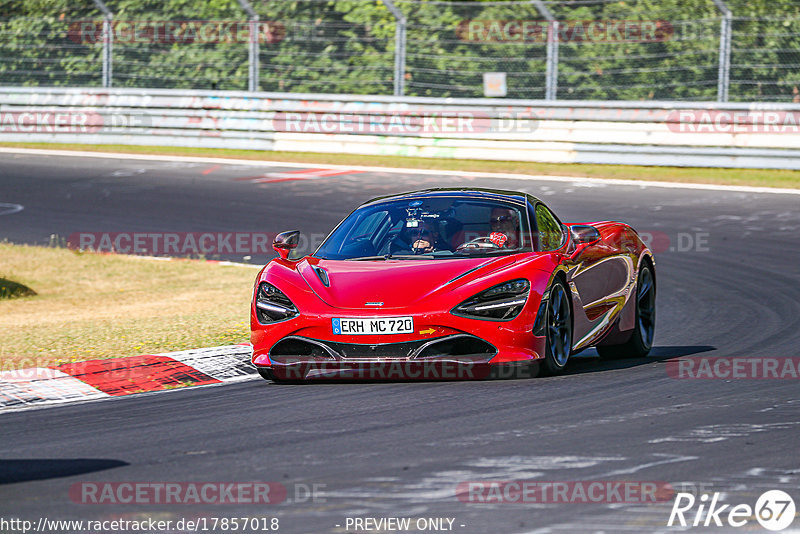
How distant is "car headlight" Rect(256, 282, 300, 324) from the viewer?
8.25m

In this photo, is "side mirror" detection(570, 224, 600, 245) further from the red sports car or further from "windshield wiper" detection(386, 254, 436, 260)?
"windshield wiper" detection(386, 254, 436, 260)

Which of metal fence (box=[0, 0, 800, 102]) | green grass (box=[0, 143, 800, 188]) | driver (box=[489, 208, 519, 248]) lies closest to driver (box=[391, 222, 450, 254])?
driver (box=[489, 208, 519, 248])

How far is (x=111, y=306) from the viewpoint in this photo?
44.3ft

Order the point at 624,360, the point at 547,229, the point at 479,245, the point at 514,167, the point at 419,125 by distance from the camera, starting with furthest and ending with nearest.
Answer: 1. the point at 419,125
2. the point at 514,167
3. the point at 624,360
4. the point at 547,229
5. the point at 479,245

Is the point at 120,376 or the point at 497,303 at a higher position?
the point at 497,303

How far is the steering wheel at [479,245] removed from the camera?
883 centimetres

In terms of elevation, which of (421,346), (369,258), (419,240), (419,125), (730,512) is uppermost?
(419,125)

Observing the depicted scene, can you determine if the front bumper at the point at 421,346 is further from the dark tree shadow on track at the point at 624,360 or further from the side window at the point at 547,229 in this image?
the side window at the point at 547,229

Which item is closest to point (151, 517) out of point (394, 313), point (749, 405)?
point (394, 313)

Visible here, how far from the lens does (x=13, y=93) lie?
27.0m

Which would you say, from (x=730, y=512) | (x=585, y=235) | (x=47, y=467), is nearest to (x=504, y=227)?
(x=585, y=235)

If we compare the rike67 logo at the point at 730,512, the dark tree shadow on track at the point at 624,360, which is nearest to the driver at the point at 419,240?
the dark tree shadow on track at the point at 624,360

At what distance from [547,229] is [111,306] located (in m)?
5.84

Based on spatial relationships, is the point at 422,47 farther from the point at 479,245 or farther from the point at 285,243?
the point at 479,245
